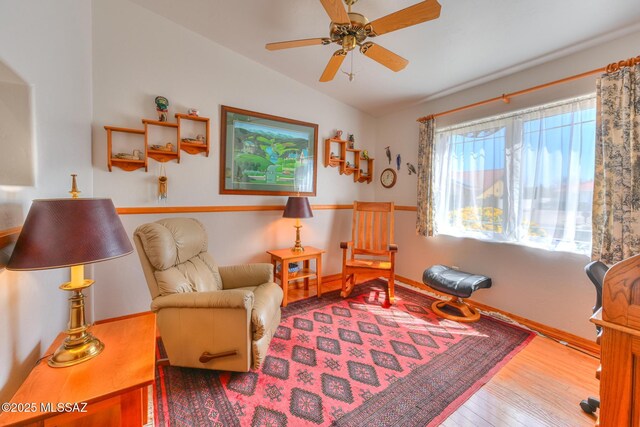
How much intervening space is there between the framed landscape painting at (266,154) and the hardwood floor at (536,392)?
263 cm

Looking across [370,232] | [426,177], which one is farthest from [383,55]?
[370,232]

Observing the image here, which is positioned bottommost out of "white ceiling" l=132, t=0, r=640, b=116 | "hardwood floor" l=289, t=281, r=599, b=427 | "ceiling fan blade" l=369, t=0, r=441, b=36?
"hardwood floor" l=289, t=281, r=599, b=427

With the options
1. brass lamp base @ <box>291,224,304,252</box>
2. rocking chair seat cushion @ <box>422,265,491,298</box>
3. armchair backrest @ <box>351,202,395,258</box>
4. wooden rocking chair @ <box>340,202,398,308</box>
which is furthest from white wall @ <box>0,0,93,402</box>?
rocking chair seat cushion @ <box>422,265,491,298</box>

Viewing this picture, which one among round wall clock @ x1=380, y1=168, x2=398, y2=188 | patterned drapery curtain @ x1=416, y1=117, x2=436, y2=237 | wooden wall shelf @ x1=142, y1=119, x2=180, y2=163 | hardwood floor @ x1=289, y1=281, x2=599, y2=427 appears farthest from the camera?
round wall clock @ x1=380, y1=168, x2=398, y2=188

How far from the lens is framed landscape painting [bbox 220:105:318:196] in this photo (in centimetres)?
282

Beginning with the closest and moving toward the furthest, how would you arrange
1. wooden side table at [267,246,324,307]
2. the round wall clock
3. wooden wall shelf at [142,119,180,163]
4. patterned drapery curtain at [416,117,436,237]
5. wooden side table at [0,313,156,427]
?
wooden side table at [0,313,156,427], wooden wall shelf at [142,119,180,163], wooden side table at [267,246,324,307], patterned drapery curtain at [416,117,436,237], the round wall clock

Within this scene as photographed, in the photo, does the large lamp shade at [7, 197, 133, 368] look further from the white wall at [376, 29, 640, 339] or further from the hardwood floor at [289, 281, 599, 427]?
the white wall at [376, 29, 640, 339]

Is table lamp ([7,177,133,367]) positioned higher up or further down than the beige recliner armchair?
higher up

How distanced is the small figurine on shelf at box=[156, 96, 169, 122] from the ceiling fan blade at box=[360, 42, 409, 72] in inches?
74.3

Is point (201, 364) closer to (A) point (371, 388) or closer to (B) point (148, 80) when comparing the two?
(A) point (371, 388)

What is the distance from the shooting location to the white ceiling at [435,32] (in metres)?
1.79

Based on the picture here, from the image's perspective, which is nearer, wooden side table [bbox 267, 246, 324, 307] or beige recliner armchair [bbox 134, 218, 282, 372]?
beige recliner armchair [bbox 134, 218, 282, 372]

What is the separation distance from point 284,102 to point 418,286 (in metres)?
3.04

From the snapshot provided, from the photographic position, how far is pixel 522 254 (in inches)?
98.3
